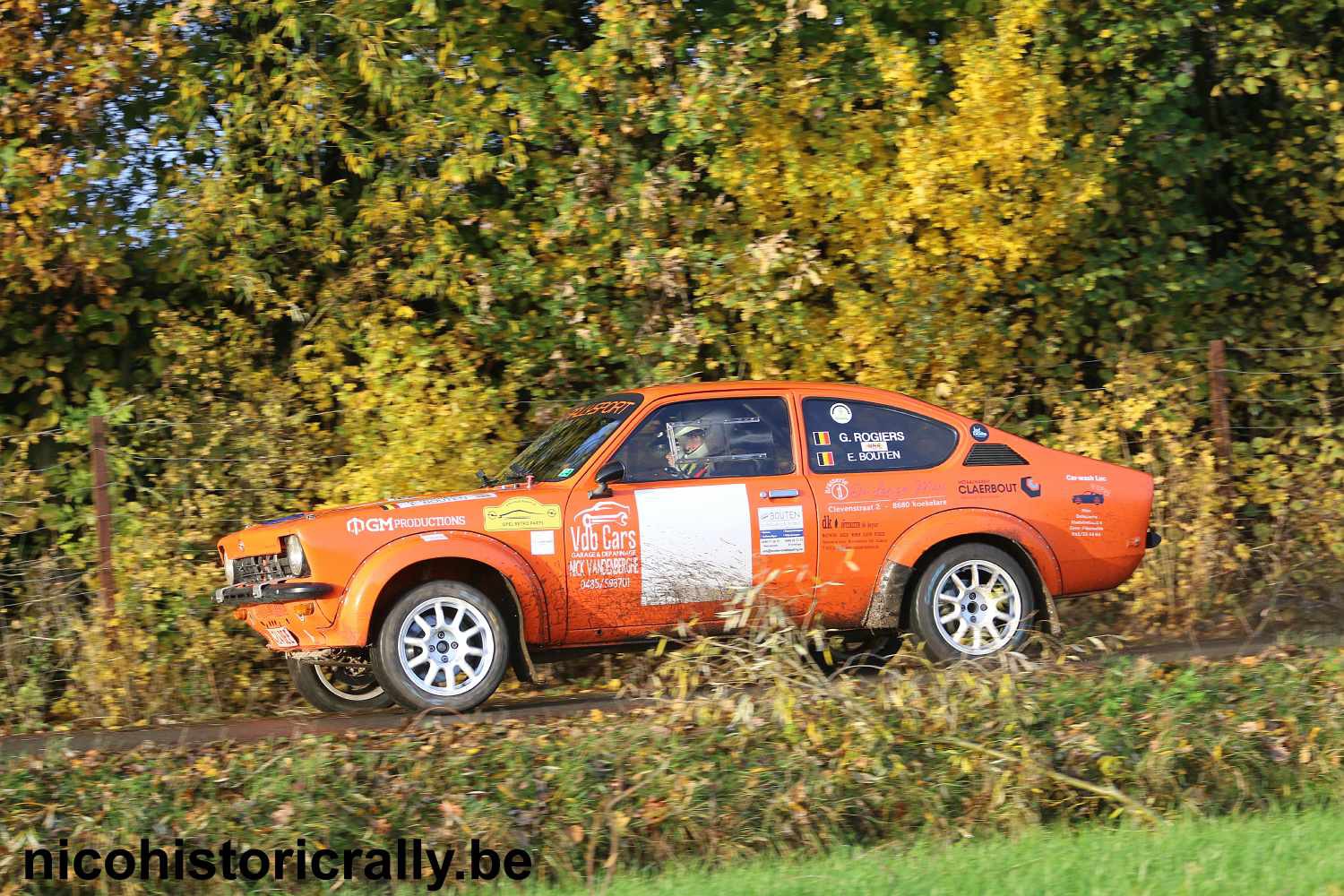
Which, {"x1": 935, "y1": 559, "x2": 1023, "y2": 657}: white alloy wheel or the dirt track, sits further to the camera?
{"x1": 935, "y1": 559, "x2": 1023, "y2": 657}: white alloy wheel

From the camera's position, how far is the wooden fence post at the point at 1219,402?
12.0 metres

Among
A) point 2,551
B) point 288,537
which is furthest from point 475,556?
point 2,551

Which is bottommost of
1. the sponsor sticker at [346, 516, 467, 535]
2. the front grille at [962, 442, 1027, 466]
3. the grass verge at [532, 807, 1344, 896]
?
the grass verge at [532, 807, 1344, 896]

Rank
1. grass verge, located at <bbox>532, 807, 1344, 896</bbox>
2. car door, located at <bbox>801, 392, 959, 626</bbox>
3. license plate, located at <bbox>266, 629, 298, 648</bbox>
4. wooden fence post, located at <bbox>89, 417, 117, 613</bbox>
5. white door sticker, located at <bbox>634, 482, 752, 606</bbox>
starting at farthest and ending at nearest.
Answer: wooden fence post, located at <bbox>89, 417, 117, 613</bbox> → car door, located at <bbox>801, 392, 959, 626</bbox> → white door sticker, located at <bbox>634, 482, 752, 606</bbox> → license plate, located at <bbox>266, 629, 298, 648</bbox> → grass verge, located at <bbox>532, 807, 1344, 896</bbox>

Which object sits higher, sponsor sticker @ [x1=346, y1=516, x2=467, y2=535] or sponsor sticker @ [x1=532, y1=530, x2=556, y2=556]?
sponsor sticker @ [x1=346, y1=516, x2=467, y2=535]

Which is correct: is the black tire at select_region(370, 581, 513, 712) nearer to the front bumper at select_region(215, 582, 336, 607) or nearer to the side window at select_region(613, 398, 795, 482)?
the front bumper at select_region(215, 582, 336, 607)

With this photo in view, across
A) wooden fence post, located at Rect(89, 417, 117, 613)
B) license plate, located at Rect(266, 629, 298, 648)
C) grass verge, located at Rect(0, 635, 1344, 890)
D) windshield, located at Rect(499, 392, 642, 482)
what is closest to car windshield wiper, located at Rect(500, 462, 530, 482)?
windshield, located at Rect(499, 392, 642, 482)

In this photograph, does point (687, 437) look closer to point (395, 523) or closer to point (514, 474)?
point (514, 474)

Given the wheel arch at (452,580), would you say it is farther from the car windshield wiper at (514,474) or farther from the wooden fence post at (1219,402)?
the wooden fence post at (1219,402)

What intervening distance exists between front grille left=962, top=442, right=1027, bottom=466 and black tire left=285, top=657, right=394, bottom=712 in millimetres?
3775

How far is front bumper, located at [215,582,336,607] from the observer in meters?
7.82

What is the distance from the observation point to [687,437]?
28.1 ft

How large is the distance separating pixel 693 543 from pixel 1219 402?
5.75 m

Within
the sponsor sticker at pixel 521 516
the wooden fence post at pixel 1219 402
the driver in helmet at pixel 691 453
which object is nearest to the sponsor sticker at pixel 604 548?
the sponsor sticker at pixel 521 516
